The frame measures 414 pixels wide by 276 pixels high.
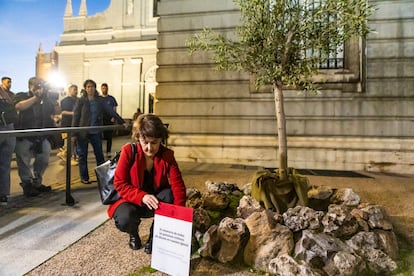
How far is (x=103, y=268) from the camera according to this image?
3318 millimetres

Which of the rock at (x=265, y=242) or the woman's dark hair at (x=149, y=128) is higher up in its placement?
the woman's dark hair at (x=149, y=128)

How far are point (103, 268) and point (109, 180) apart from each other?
80cm

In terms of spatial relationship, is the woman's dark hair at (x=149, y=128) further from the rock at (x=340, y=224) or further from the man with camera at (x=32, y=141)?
the man with camera at (x=32, y=141)

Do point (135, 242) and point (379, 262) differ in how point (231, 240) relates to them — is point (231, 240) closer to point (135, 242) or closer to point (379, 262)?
point (135, 242)

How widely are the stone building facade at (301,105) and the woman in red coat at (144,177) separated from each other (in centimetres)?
580

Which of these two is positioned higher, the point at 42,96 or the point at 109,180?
the point at 42,96

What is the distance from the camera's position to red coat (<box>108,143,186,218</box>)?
333cm

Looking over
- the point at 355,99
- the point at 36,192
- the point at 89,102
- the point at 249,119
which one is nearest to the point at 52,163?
the point at 89,102

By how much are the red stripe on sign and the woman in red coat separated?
0.23 meters

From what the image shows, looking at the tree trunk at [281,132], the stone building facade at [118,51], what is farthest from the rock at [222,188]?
the stone building facade at [118,51]

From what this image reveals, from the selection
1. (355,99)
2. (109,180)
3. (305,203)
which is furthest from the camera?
(355,99)

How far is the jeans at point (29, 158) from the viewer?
5543 millimetres

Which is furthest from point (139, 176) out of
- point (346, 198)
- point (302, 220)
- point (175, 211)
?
point (346, 198)

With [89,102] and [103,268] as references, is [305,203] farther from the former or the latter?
[89,102]
